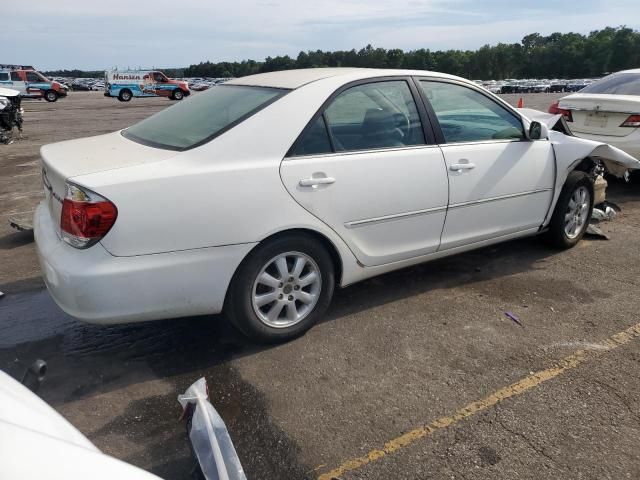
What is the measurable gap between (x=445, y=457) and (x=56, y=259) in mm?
2208

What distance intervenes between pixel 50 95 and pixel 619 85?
116ft

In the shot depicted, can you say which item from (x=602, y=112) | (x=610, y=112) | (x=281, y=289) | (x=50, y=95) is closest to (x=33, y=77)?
(x=50, y=95)

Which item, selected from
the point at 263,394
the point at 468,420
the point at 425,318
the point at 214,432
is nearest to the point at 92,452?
the point at 214,432

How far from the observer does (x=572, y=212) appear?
5.09 metres

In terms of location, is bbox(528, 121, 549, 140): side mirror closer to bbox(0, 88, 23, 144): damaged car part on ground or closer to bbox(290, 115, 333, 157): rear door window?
bbox(290, 115, 333, 157): rear door window

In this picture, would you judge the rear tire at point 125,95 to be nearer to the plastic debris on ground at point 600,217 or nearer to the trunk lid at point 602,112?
the trunk lid at point 602,112

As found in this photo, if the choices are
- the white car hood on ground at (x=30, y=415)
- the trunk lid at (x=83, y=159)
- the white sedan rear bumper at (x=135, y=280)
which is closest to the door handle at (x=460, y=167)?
the white sedan rear bumper at (x=135, y=280)

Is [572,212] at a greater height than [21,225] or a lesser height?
greater

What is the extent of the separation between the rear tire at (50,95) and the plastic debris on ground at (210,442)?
37.9 meters

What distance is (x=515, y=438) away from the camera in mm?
2648

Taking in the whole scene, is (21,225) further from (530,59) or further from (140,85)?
(530,59)

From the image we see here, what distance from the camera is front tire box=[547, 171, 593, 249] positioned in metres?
4.91

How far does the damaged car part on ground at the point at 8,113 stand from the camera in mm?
13266

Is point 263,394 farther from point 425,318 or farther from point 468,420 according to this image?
point 425,318
